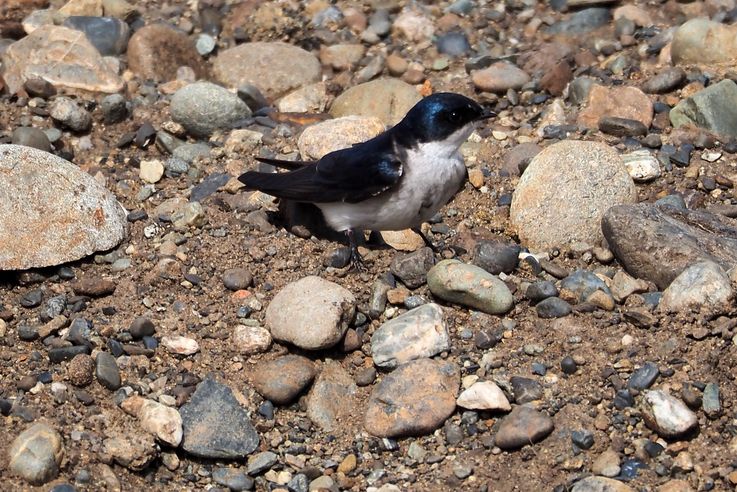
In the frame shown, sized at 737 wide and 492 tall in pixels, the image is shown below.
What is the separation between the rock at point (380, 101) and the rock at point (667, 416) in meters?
3.10

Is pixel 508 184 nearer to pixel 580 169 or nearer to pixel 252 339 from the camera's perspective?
pixel 580 169

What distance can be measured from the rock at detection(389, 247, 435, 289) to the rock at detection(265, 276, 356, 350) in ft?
1.39

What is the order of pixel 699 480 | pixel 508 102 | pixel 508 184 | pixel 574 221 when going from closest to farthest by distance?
pixel 699 480, pixel 574 221, pixel 508 184, pixel 508 102

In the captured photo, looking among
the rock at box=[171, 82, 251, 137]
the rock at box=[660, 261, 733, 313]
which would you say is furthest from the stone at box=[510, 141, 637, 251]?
the rock at box=[171, 82, 251, 137]

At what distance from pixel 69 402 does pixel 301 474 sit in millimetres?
1063

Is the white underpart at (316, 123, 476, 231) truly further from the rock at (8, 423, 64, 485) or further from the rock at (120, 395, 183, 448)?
the rock at (8, 423, 64, 485)

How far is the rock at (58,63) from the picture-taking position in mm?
7461

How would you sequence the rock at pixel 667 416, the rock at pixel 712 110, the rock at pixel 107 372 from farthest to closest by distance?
the rock at pixel 712 110 → the rock at pixel 107 372 → the rock at pixel 667 416

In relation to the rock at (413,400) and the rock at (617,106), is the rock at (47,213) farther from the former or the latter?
the rock at (617,106)

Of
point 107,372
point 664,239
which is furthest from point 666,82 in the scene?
point 107,372

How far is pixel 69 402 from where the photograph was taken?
484 centimetres

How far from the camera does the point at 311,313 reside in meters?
5.19

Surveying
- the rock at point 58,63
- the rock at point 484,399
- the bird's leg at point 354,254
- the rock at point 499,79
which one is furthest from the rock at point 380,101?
the rock at point 484,399

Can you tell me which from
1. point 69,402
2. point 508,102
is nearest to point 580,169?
point 508,102
